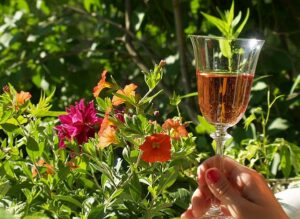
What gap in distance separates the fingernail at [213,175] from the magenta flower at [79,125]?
0.88ft

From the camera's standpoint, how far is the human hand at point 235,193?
1.06 m

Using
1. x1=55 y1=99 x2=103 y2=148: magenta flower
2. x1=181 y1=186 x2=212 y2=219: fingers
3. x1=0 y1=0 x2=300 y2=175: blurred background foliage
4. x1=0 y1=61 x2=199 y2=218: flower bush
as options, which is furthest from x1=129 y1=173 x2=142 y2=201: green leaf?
x1=0 y1=0 x2=300 y2=175: blurred background foliage

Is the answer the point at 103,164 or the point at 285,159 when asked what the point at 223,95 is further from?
the point at 285,159

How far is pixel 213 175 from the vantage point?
A: 1.11 m

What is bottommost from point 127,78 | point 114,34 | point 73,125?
point 127,78

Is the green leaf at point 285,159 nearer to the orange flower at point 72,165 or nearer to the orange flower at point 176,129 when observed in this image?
the orange flower at point 176,129

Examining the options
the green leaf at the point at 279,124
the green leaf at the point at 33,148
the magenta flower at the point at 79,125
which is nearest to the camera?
the green leaf at the point at 33,148

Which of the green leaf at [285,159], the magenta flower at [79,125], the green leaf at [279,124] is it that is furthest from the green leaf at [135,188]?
the green leaf at [279,124]

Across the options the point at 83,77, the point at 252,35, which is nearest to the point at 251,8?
the point at 252,35

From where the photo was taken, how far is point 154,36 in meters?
3.26

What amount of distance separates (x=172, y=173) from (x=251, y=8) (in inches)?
79.9

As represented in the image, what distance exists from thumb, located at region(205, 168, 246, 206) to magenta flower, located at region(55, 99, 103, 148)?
0.90ft

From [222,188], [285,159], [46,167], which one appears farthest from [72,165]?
[285,159]

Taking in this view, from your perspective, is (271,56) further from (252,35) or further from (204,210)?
(204,210)
